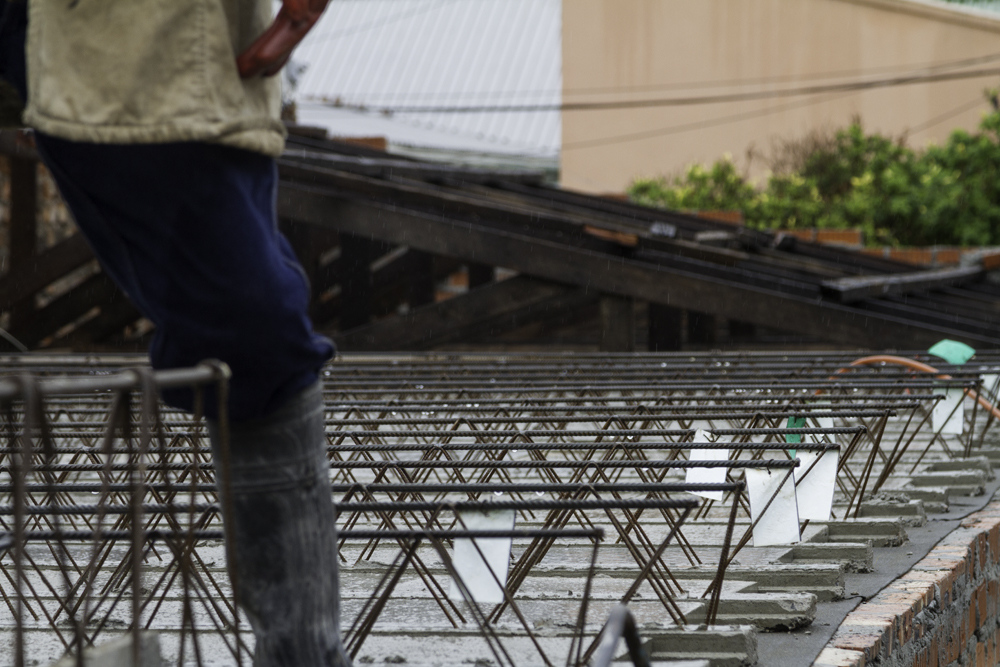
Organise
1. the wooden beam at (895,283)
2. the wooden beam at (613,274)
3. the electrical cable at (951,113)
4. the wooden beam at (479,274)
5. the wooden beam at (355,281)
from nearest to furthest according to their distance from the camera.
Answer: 1. the wooden beam at (613,274)
2. the wooden beam at (895,283)
3. the wooden beam at (355,281)
4. the wooden beam at (479,274)
5. the electrical cable at (951,113)

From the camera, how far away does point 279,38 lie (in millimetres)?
1678

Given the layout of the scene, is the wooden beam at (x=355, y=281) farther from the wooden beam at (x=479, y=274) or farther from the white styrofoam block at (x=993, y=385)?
the white styrofoam block at (x=993, y=385)

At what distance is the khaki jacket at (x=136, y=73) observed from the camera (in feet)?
5.25

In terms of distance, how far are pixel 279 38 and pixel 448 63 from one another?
2196cm

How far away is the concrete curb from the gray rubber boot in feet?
3.71

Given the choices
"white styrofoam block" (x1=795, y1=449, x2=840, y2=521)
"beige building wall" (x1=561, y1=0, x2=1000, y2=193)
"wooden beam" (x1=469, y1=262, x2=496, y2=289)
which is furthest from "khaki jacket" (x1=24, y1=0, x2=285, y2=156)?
"beige building wall" (x1=561, y1=0, x2=1000, y2=193)

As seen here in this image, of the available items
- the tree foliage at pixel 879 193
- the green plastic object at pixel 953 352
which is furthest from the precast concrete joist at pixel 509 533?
the tree foliage at pixel 879 193

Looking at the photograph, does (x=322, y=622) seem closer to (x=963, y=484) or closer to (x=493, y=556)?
(x=493, y=556)

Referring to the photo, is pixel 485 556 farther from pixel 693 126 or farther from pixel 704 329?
pixel 693 126

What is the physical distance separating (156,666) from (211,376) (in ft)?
2.72

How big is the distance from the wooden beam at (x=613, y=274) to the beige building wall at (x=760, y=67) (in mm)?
14838

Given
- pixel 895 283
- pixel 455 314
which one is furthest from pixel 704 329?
pixel 455 314

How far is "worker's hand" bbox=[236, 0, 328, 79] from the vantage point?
65.9 inches

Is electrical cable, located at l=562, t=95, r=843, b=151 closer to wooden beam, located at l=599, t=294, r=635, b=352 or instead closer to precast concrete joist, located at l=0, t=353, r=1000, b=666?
wooden beam, located at l=599, t=294, r=635, b=352
